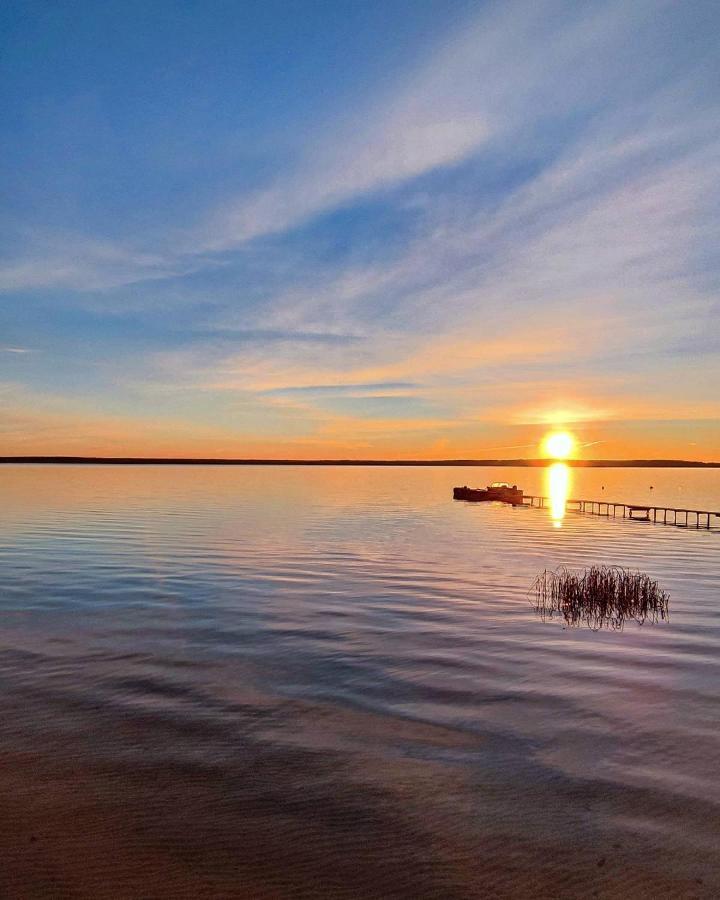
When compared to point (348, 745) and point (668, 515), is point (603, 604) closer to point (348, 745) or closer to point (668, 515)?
point (348, 745)

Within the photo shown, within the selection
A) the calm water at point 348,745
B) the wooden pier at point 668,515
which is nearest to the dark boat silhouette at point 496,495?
the wooden pier at point 668,515

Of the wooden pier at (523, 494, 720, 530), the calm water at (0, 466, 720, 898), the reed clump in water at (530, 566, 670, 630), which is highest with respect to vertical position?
the wooden pier at (523, 494, 720, 530)

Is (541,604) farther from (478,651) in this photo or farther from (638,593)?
(478,651)

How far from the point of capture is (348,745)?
12.6 meters

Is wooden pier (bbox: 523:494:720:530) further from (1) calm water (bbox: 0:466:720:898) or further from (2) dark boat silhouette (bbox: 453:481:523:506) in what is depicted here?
(1) calm water (bbox: 0:466:720:898)

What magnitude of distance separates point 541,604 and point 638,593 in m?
3.91

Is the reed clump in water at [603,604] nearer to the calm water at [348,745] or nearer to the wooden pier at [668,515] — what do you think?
the calm water at [348,745]

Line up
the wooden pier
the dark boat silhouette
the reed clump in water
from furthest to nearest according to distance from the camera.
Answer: the dark boat silhouette → the wooden pier → the reed clump in water

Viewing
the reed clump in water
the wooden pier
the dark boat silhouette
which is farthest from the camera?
the dark boat silhouette

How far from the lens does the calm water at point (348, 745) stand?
8602 mm

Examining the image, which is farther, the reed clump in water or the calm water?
the reed clump in water

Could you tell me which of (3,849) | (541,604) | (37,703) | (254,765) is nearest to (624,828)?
(254,765)

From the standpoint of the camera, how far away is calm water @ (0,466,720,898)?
860cm

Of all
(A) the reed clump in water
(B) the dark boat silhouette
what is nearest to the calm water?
(A) the reed clump in water
